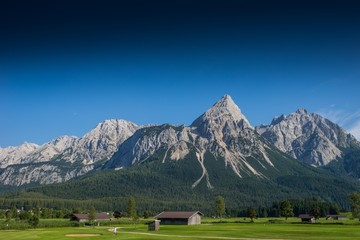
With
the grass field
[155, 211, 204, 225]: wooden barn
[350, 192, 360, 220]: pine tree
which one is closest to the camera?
the grass field

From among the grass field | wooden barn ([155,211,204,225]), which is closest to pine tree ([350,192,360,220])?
wooden barn ([155,211,204,225])

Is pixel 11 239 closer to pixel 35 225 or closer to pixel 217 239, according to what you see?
pixel 217 239

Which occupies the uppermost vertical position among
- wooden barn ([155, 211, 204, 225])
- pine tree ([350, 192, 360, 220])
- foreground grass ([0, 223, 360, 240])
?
pine tree ([350, 192, 360, 220])

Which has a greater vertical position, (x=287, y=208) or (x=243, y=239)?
(x=287, y=208)

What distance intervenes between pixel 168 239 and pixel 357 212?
5028 inches

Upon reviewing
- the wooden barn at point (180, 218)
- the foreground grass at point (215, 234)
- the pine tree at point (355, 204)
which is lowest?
the foreground grass at point (215, 234)

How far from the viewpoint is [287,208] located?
648 feet

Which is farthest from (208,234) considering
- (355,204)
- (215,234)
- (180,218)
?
(355,204)

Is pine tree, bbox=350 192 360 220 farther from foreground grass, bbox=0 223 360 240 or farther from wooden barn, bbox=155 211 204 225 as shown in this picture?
foreground grass, bbox=0 223 360 240

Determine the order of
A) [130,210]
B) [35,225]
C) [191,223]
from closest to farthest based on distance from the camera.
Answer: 1. [35,225]
2. [191,223]
3. [130,210]

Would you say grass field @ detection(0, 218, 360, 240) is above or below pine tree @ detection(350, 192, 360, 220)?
below

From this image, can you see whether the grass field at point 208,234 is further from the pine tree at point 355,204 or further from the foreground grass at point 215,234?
the pine tree at point 355,204

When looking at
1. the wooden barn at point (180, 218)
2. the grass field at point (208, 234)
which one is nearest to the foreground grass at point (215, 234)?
the grass field at point (208, 234)

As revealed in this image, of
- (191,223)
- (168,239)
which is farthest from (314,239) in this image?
(191,223)
